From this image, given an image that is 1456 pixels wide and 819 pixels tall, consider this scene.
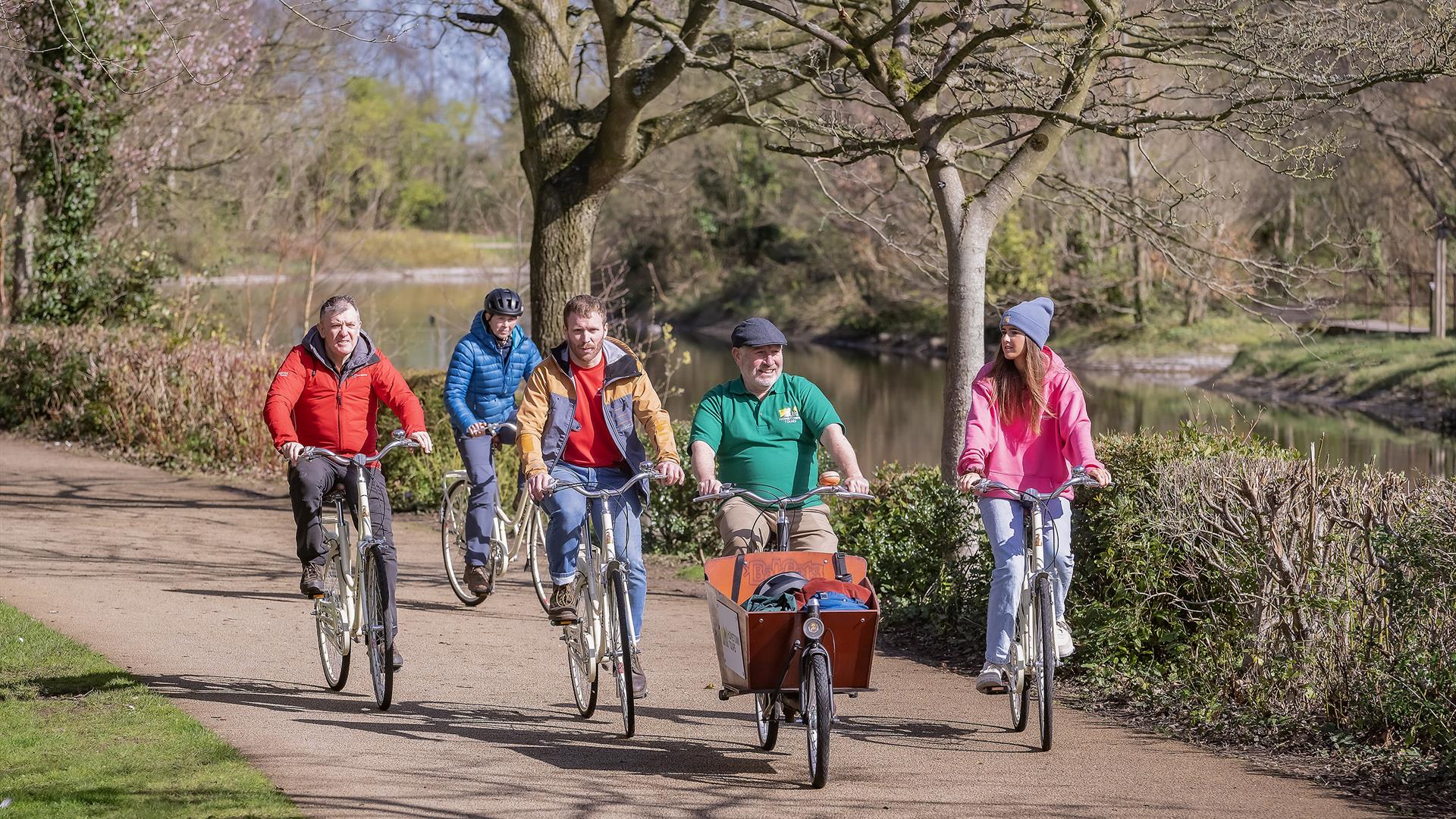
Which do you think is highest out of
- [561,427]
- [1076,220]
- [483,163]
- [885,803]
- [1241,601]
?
[483,163]

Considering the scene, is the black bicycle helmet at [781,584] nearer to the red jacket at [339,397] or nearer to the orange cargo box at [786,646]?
the orange cargo box at [786,646]

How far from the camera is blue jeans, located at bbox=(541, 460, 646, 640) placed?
6.16m

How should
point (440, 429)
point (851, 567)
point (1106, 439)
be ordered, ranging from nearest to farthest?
point (851, 567) < point (1106, 439) < point (440, 429)

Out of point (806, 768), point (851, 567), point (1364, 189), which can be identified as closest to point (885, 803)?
point (806, 768)

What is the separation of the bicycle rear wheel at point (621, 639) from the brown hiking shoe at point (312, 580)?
1546 millimetres

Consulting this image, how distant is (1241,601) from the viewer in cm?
640

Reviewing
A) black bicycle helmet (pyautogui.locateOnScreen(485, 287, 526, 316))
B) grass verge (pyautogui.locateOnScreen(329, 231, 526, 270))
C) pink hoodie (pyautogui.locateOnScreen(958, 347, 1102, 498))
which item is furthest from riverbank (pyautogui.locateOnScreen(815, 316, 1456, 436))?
pink hoodie (pyautogui.locateOnScreen(958, 347, 1102, 498))

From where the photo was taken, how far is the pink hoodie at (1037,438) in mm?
6004

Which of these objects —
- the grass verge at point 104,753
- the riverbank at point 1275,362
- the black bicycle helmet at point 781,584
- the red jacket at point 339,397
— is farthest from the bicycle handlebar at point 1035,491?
the riverbank at point 1275,362

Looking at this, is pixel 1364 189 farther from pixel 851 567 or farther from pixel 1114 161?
pixel 851 567

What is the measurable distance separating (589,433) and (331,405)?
1.31 meters

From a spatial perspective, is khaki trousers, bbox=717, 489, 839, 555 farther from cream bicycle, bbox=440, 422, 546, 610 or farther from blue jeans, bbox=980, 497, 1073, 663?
cream bicycle, bbox=440, 422, 546, 610

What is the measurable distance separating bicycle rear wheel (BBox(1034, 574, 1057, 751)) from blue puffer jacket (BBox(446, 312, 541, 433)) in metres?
4.10

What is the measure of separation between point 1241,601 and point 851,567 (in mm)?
1887
